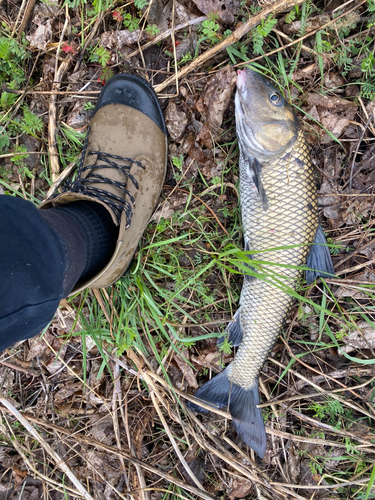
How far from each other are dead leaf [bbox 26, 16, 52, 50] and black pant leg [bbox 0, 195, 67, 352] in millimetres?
1623

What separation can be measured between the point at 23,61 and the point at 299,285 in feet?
8.93

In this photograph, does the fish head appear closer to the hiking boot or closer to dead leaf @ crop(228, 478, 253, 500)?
the hiking boot

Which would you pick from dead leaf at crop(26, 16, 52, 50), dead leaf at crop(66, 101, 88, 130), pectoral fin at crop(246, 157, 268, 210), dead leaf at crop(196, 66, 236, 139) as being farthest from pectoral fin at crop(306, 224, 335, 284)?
dead leaf at crop(26, 16, 52, 50)

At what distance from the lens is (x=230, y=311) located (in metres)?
2.67

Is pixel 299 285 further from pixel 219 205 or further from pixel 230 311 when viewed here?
pixel 219 205

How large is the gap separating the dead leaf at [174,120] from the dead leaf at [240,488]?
2771 millimetres

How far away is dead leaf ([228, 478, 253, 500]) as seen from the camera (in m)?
2.66

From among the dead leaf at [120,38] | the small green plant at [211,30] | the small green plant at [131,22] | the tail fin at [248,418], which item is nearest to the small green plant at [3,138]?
the dead leaf at [120,38]

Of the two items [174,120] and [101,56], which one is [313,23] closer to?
[174,120]

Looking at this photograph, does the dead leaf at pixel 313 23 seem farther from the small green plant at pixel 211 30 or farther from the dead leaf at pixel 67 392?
the dead leaf at pixel 67 392

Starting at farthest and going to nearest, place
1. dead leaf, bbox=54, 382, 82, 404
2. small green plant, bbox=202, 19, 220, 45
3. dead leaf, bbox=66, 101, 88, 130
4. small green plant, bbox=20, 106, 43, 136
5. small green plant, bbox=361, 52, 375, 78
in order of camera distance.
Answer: dead leaf, bbox=54, 382, 82, 404, dead leaf, bbox=66, 101, 88, 130, small green plant, bbox=20, 106, 43, 136, small green plant, bbox=361, 52, 375, 78, small green plant, bbox=202, 19, 220, 45

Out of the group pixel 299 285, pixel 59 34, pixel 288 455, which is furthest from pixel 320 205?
pixel 59 34

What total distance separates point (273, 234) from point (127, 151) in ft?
4.16

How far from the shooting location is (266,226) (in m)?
2.39
